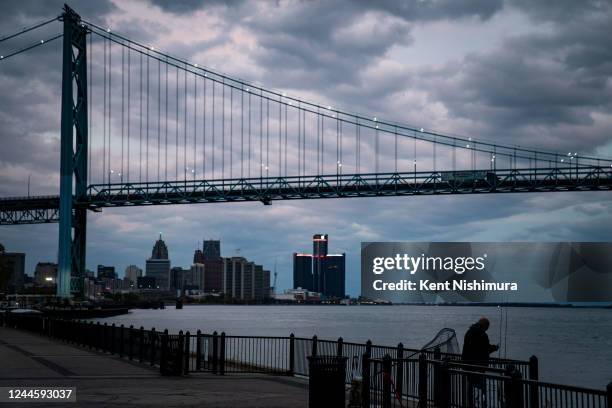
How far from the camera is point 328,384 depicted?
14.1 meters

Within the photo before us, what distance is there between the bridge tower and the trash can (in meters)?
72.1

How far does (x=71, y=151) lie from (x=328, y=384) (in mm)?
75232

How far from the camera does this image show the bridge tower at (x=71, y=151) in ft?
273

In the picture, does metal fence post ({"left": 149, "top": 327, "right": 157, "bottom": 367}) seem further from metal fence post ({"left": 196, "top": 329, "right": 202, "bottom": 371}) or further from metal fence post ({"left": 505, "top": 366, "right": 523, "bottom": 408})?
metal fence post ({"left": 505, "top": 366, "right": 523, "bottom": 408})

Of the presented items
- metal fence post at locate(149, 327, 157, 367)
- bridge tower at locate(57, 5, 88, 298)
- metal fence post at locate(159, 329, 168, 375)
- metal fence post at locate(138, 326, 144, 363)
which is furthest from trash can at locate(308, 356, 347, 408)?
bridge tower at locate(57, 5, 88, 298)

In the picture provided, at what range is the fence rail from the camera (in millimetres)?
11411

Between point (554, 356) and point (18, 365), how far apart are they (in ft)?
143

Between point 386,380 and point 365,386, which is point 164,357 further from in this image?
point 386,380

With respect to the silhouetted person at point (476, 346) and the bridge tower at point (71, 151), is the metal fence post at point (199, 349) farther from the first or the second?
the bridge tower at point (71, 151)

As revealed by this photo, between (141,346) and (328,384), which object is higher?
(328,384)

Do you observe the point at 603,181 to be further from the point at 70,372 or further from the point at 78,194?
the point at 70,372

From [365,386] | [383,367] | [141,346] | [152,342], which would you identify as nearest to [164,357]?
[152,342]

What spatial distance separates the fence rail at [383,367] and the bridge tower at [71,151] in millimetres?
40306

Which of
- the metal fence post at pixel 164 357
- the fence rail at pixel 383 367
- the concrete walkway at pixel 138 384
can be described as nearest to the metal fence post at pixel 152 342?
the fence rail at pixel 383 367
